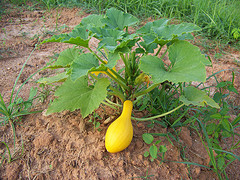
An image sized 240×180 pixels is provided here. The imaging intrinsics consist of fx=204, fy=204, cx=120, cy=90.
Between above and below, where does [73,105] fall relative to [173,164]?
above

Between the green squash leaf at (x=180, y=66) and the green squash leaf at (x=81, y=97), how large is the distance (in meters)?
0.32

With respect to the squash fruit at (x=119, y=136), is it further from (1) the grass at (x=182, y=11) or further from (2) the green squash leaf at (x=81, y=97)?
(1) the grass at (x=182, y=11)

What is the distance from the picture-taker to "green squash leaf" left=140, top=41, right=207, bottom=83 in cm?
122

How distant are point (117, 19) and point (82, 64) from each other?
1.89 feet

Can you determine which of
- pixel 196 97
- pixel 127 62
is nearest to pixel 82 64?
pixel 127 62

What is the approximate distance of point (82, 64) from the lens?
135cm

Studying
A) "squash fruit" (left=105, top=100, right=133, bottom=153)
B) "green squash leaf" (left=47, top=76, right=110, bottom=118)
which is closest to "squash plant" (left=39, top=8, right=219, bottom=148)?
"green squash leaf" (left=47, top=76, right=110, bottom=118)

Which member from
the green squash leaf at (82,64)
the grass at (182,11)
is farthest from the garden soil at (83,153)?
the grass at (182,11)

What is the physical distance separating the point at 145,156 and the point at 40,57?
6.22 feet

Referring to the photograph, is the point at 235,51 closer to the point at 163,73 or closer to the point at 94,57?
the point at 163,73

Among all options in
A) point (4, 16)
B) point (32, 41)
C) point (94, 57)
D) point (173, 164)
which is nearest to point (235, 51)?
point (173, 164)

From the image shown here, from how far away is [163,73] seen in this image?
4.22ft

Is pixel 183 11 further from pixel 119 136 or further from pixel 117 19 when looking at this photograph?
pixel 119 136

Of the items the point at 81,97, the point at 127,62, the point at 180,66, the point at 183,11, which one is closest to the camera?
the point at 180,66
